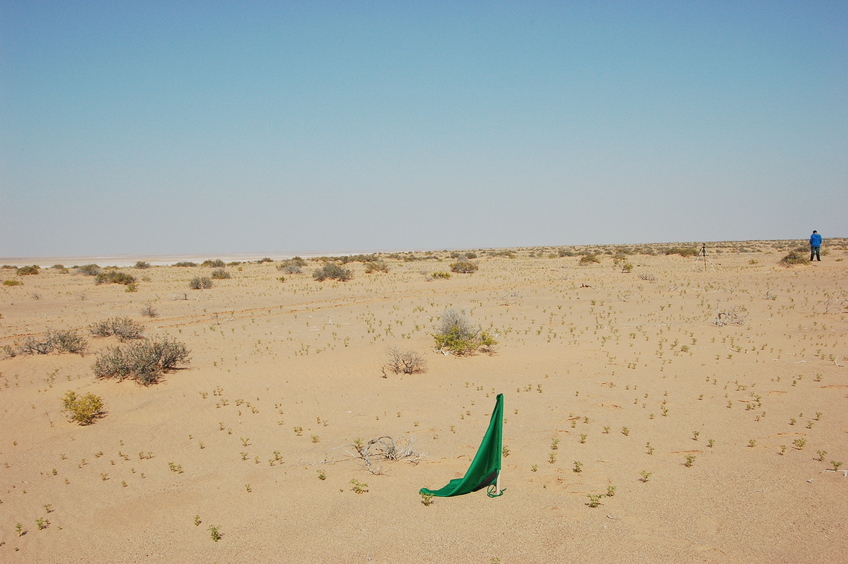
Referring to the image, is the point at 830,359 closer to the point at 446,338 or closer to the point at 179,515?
the point at 446,338

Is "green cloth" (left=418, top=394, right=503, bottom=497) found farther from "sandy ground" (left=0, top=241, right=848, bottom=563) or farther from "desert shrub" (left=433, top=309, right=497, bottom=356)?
"desert shrub" (left=433, top=309, right=497, bottom=356)

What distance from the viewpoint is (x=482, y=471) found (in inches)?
229

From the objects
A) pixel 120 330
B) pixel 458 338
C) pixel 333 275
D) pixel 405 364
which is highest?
pixel 333 275

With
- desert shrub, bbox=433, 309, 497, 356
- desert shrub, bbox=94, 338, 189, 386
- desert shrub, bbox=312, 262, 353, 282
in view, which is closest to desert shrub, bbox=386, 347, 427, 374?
desert shrub, bbox=433, 309, 497, 356

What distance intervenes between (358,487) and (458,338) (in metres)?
7.75

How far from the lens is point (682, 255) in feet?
172

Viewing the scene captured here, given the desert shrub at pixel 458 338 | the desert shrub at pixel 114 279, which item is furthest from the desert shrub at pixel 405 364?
the desert shrub at pixel 114 279

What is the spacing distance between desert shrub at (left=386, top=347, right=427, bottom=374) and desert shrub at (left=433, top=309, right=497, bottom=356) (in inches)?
47.5

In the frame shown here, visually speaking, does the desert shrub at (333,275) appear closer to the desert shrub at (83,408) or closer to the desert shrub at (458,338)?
the desert shrub at (458,338)

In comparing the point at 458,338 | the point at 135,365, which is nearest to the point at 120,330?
the point at 135,365

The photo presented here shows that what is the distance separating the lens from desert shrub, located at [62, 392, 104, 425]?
357 inches

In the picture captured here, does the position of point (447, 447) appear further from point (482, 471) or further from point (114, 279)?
point (114, 279)

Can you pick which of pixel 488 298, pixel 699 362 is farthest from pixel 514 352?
pixel 488 298

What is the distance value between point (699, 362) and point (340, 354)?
9.31 metres
